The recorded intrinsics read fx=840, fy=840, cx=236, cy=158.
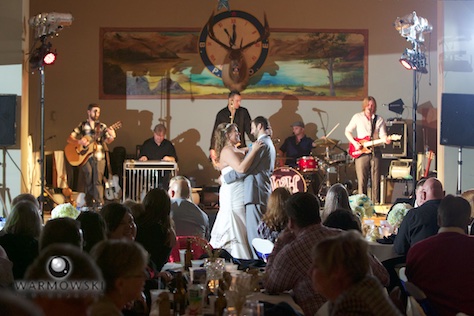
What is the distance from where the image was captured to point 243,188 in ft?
28.6

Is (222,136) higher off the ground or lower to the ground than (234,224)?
higher

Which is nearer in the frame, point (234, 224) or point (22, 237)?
point (22, 237)

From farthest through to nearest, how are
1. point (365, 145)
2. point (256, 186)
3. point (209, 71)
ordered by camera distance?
point (209, 71), point (365, 145), point (256, 186)

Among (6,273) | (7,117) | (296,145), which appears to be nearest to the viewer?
(6,273)

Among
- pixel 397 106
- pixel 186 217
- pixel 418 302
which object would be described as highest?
pixel 397 106

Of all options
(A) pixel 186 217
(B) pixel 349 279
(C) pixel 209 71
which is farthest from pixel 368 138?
(B) pixel 349 279

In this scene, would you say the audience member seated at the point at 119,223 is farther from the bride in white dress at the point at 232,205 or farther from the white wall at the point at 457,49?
the white wall at the point at 457,49

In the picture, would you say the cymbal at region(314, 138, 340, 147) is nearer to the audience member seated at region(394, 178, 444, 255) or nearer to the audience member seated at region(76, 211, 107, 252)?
the audience member seated at region(394, 178, 444, 255)

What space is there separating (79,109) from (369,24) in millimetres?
5274

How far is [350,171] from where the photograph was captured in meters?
14.6

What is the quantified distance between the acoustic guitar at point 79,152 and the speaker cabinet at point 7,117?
221 centimetres

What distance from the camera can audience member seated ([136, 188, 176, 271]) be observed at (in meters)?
5.76

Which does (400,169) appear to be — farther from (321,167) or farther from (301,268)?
(301,268)

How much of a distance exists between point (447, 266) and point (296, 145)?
9285 millimetres
